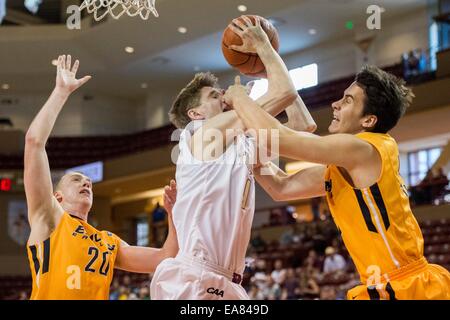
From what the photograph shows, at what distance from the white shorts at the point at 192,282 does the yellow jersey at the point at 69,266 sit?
2.09 feet

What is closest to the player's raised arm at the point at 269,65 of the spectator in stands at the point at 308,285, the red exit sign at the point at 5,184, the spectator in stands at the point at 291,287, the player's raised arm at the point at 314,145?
the player's raised arm at the point at 314,145

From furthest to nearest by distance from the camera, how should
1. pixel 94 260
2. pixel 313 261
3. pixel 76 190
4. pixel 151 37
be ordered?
pixel 151 37
pixel 313 261
pixel 76 190
pixel 94 260

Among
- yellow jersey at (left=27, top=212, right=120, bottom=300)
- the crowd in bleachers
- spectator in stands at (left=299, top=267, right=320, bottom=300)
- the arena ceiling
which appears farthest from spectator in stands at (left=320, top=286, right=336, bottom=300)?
the arena ceiling

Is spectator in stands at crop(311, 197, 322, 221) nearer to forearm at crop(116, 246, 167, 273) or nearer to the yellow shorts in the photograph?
forearm at crop(116, 246, 167, 273)

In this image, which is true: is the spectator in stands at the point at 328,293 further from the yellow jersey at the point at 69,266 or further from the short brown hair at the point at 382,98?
the short brown hair at the point at 382,98

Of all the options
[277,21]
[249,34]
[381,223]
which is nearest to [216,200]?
[381,223]

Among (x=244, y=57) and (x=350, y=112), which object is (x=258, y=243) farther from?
(x=350, y=112)

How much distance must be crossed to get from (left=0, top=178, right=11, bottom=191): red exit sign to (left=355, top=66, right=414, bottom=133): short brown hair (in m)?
22.3

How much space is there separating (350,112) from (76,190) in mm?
1848

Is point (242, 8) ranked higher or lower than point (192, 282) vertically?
higher

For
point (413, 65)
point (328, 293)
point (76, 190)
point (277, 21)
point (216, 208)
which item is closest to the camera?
point (216, 208)

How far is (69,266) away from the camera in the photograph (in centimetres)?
444

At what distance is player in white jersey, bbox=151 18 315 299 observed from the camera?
12.9ft

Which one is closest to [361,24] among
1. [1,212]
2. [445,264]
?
[445,264]
